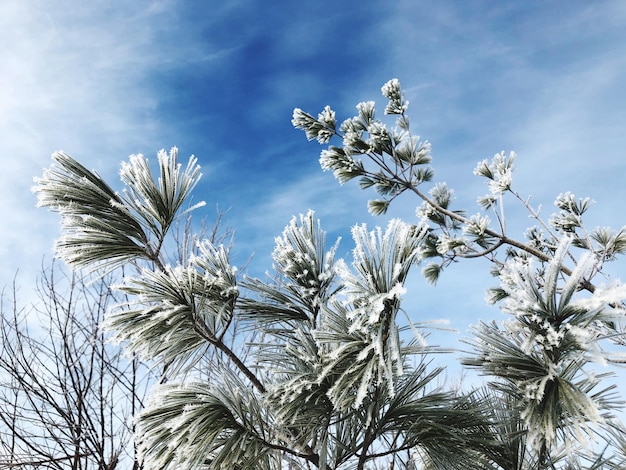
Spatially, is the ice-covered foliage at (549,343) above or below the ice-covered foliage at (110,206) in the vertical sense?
below

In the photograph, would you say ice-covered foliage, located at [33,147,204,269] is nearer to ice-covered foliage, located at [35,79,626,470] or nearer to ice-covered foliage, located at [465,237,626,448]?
ice-covered foliage, located at [35,79,626,470]

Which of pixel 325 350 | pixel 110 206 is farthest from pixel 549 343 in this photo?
pixel 110 206

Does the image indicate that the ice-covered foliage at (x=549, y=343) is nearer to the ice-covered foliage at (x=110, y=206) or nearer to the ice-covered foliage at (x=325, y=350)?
the ice-covered foliage at (x=325, y=350)

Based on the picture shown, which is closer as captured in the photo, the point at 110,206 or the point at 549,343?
the point at 549,343

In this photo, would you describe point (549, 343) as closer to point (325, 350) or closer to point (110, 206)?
point (325, 350)

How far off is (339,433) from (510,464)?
1.36 feet

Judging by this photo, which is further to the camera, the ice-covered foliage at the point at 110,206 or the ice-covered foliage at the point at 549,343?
the ice-covered foliage at the point at 110,206

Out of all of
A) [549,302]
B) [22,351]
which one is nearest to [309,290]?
[549,302]

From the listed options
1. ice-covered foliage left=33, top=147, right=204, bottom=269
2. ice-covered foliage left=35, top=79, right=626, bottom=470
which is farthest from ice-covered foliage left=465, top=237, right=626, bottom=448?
ice-covered foliage left=33, top=147, right=204, bottom=269

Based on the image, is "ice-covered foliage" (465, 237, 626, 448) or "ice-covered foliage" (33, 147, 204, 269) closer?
"ice-covered foliage" (465, 237, 626, 448)

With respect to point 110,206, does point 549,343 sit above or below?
below

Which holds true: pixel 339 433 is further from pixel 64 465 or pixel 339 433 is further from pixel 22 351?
pixel 22 351

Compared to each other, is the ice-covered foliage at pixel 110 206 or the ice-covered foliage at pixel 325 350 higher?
the ice-covered foliage at pixel 110 206

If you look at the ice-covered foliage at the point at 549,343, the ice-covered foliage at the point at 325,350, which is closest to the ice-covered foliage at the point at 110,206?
the ice-covered foliage at the point at 325,350
